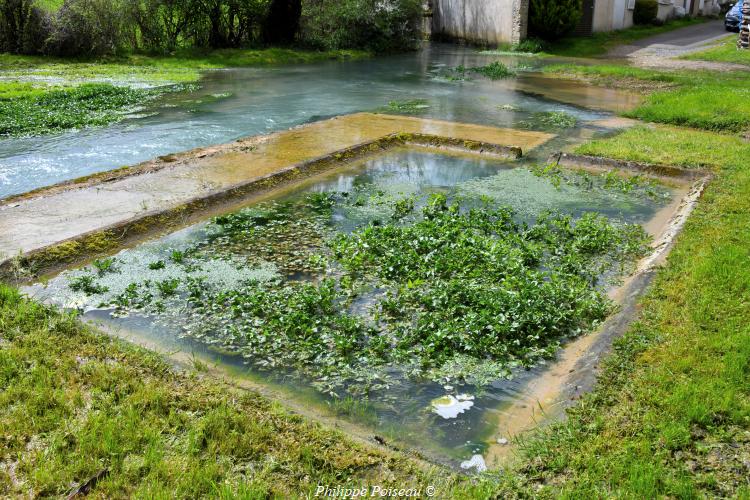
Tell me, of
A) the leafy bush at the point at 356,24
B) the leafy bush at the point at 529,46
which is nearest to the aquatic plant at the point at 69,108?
the leafy bush at the point at 356,24

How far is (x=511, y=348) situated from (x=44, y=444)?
268 centimetres

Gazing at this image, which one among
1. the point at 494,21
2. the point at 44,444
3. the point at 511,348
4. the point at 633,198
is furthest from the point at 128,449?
the point at 494,21

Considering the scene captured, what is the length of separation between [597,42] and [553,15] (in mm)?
2073

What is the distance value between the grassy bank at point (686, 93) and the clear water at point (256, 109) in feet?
4.07

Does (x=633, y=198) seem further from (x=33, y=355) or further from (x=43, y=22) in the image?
(x=43, y=22)

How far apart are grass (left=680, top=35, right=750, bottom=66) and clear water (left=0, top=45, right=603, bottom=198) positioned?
5737 millimetres

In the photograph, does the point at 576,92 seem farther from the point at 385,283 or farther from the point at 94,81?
the point at 385,283

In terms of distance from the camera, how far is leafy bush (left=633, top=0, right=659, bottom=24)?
30.4 m

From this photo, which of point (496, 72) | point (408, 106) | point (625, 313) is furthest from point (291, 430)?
point (496, 72)

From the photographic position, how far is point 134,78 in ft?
54.2

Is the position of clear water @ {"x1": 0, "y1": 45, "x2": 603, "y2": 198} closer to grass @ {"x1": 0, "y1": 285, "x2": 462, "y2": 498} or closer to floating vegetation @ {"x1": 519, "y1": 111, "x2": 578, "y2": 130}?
floating vegetation @ {"x1": 519, "y1": 111, "x2": 578, "y2": 130}

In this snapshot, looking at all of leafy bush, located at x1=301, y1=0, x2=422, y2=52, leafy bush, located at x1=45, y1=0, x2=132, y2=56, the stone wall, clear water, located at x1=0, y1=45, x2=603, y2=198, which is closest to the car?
the stone wall

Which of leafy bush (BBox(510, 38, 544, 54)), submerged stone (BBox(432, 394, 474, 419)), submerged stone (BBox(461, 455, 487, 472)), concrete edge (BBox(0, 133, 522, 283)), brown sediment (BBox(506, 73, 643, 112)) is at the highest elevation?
leafy bush (BBox(510, 38, 544, 54))

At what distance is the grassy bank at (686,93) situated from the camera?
1093 centimetres
